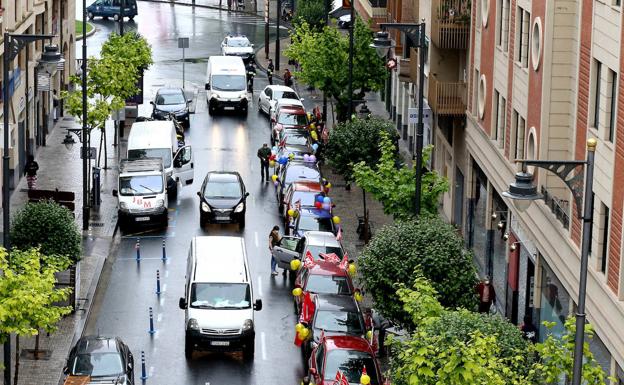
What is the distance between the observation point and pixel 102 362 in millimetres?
34219

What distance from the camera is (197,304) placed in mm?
39094

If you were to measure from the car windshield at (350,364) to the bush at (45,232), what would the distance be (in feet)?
31.9

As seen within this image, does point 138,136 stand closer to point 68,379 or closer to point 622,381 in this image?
point 68,379

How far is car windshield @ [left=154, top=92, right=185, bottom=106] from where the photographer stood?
70062 mm

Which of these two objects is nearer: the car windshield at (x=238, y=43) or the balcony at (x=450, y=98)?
the balcony at (x=450, y=98)

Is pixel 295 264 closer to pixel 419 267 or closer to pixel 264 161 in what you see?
pixel 419 267

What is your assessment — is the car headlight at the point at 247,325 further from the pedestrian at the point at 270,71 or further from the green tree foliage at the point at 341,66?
the pedestrian at the point at 270,71

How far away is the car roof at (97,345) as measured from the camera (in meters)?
34.6

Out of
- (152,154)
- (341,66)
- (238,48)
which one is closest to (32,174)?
(152,154)

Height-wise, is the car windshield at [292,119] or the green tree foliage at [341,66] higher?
the green tree foliage at [341,66]

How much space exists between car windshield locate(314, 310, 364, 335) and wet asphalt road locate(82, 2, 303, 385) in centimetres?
143

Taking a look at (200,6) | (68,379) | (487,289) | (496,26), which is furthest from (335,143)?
(200,6)

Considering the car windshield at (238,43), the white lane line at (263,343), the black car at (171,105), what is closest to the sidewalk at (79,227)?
Answer: the black car at (171,105)

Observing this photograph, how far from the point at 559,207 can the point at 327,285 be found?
7977 millimetres
